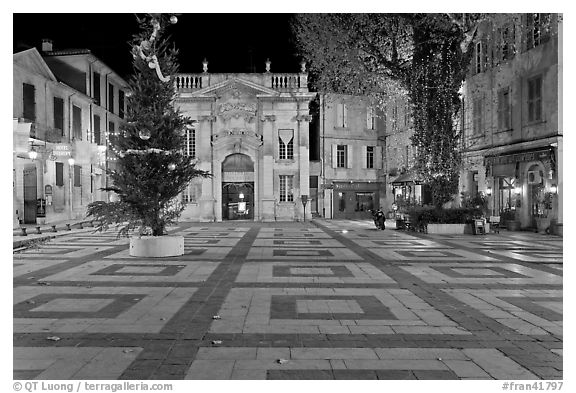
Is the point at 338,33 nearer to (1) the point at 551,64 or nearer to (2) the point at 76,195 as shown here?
(1) the point at 551,64

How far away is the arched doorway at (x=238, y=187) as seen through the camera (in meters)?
37.2

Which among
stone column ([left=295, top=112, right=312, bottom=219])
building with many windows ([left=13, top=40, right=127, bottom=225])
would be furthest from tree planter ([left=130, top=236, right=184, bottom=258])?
stone column ([left=295, top=112, right=312, bottom=219])

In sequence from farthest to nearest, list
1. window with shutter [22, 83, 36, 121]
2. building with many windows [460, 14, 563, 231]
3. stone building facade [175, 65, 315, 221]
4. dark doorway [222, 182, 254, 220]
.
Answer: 1. dark doorway [222, 182, 254, 220]
2. stone building facade [175, 65, 315, 221]
3. window with shutter [22, 83, 36, 121]
4. building with many windows [460, 14, 563, 231]

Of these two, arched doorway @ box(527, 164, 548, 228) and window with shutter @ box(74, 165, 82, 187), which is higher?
window with shutter @ box(74, 165, 82, 187)

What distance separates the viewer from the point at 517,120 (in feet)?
80.9

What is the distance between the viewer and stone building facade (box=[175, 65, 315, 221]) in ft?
121

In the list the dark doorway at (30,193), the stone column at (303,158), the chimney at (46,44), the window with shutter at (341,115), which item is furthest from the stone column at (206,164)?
the dark doorway at (30,193)

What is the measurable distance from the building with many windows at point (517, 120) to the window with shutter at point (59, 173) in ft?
75.3

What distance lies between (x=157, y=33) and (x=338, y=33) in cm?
1088

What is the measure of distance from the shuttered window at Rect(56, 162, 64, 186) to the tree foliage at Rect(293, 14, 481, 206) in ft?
53.1

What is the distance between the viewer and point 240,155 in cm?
3738

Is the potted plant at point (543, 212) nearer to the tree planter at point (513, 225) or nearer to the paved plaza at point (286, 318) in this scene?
the tree planter at point (513, 225)

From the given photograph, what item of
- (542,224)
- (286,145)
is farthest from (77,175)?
(542,224)

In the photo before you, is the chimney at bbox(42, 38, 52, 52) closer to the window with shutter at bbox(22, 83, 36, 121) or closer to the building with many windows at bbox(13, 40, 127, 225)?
the building with many windows at bbox(13, 40, 127, 225)
